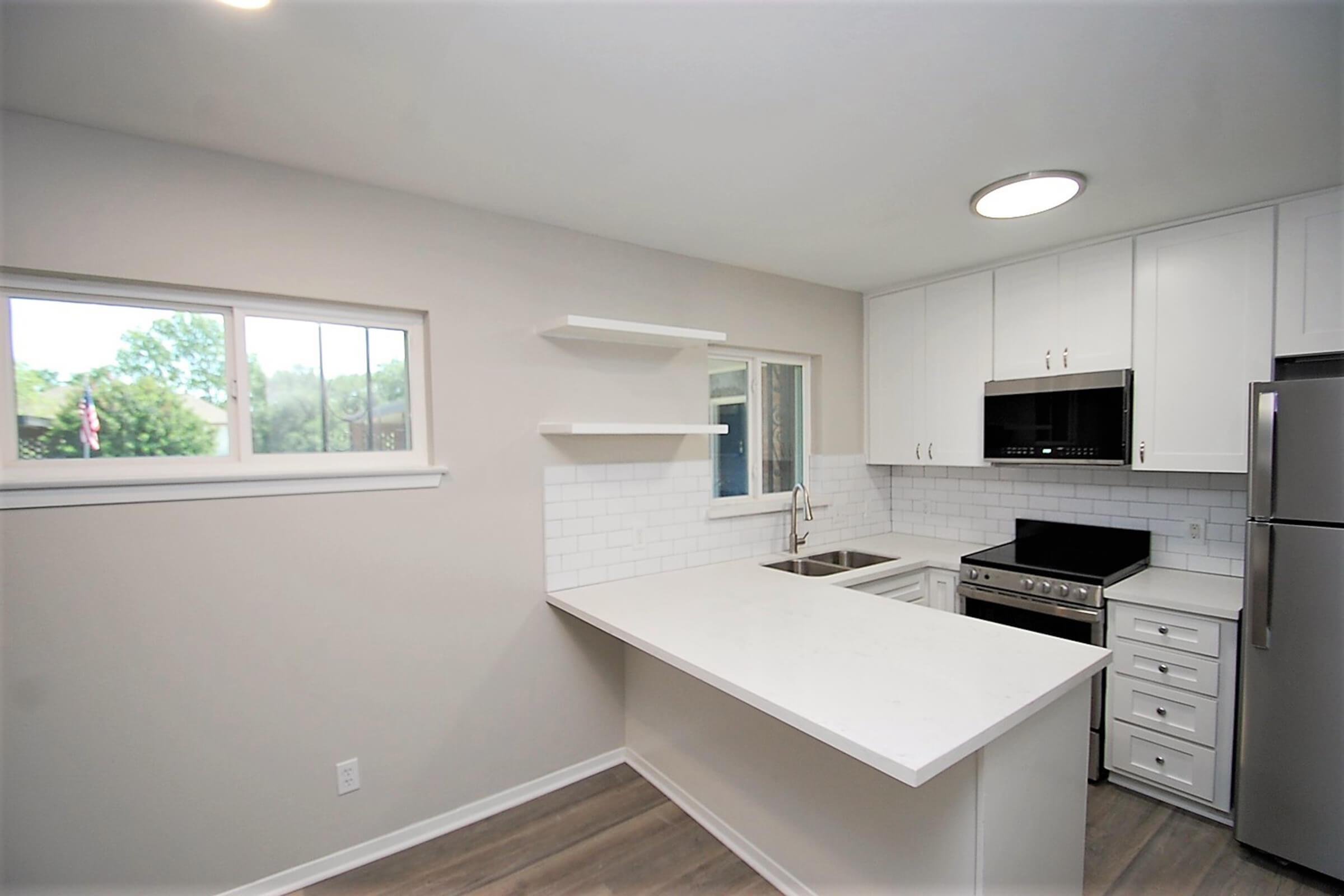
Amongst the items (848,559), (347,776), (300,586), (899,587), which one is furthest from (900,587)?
(300,586)

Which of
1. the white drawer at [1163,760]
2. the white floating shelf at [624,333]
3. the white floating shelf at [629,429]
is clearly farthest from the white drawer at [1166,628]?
the white floating shelf at [624,333]

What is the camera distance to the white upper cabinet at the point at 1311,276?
7.09 ft

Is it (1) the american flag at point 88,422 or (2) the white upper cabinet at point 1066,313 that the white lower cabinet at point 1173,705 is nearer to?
(2) the white upper cabinet at point 1066,313

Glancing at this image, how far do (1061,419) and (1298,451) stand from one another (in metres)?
0.98

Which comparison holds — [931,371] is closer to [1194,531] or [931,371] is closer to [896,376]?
[896,376]

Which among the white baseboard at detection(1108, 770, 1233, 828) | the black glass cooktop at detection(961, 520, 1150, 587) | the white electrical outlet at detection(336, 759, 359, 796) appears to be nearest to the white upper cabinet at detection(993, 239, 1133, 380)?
the black glass cooktop at detection(961, 520, 1150, 587)

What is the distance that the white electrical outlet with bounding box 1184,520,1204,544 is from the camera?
276 cm

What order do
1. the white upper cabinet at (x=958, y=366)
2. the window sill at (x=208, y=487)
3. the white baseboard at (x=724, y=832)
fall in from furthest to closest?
1. the white upper cabinet at (x=958, y=366)
2. the white baseboard at (x=724, y=832)
3. the window sill at (x=208, y=487)

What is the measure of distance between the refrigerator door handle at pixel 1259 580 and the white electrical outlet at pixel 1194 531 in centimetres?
81

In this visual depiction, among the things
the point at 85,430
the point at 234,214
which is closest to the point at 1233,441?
the point at 234,214

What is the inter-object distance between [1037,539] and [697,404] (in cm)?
204

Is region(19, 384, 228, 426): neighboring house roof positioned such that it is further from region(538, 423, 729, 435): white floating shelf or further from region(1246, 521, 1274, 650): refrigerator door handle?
region(1246, 521, 1274, 650): refrigerator door handle

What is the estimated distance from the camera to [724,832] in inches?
89.3

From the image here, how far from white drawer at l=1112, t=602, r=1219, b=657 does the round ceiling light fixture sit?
1.65 meters
